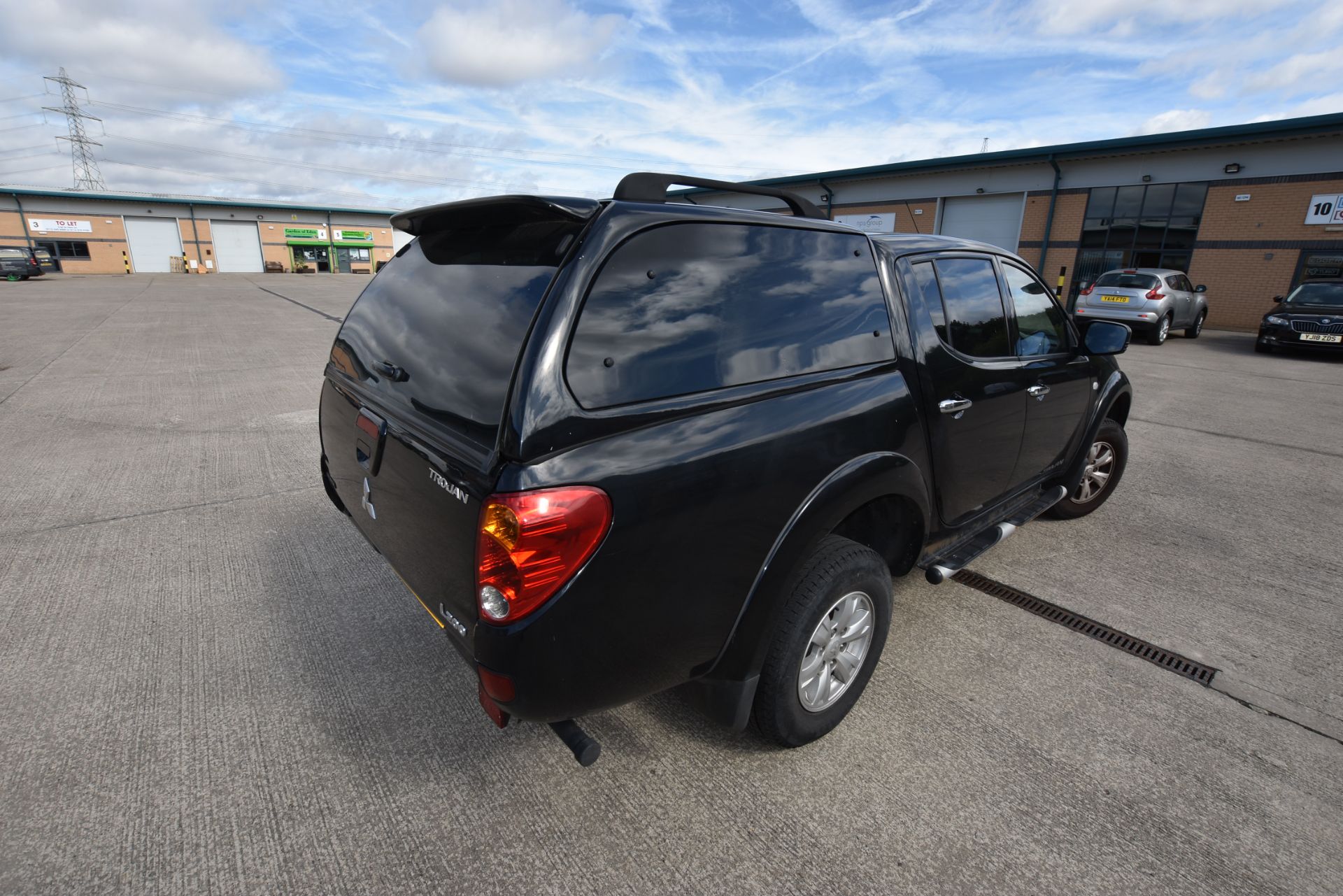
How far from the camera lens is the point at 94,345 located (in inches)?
434

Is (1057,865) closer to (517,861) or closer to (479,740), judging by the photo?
(517,861)

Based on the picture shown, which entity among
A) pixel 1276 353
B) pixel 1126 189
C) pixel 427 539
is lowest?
pixel 1276 353

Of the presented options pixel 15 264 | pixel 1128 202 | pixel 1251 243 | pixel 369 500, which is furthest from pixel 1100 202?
pixel 15 264

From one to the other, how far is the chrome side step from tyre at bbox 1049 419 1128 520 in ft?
2.61

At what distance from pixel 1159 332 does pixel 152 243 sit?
2589 inches

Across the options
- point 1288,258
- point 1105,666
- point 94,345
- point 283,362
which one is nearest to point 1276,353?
point 1288,258

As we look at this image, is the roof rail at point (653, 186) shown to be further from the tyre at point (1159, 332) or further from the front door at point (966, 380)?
the tyre at point (1159, 332)

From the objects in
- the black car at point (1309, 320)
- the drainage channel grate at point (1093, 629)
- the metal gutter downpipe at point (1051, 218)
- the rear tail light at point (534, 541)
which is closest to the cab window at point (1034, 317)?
the drainage channel grate at point (1093, 629)

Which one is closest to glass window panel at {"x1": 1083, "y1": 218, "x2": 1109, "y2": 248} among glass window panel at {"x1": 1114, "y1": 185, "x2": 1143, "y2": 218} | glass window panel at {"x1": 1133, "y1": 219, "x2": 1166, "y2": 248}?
Answer: glass window panel at {"x1": 1114, "y1": 185, "x2": 1143, "y2": 218}

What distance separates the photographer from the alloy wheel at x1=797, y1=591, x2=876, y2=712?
2.25 metres

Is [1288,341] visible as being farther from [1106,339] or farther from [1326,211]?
[1106,339]

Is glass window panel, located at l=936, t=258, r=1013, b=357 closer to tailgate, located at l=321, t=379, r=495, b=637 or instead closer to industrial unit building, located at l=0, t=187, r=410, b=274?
tailgate, located at l=321, t=379, r=495, b=637

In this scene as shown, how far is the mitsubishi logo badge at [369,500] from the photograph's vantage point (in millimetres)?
2386

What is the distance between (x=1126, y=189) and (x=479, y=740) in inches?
984
